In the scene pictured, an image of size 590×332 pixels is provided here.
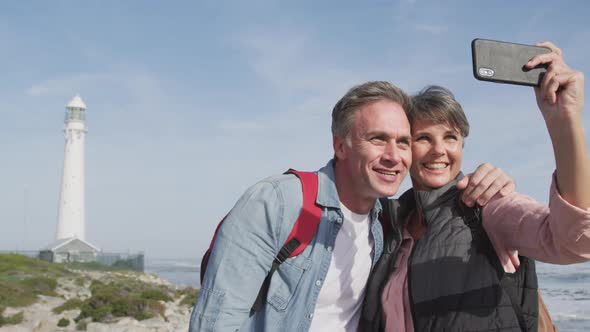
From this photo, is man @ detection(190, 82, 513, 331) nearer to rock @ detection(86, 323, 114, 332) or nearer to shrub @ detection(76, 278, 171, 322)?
rock @ detection(86, 323, 114, 332)

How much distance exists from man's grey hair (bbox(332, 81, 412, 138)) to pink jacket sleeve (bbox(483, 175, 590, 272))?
803mm

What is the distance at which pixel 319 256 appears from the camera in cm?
297

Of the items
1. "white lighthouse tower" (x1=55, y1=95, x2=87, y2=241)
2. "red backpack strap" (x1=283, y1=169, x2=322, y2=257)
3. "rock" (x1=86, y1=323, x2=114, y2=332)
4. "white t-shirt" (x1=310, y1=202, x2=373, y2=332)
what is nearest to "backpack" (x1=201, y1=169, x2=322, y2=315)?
"red backpack strap" (x1=283, y1=169, x2=322, y2=257)

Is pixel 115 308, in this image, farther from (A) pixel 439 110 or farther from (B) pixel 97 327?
(A) pixel 439 110

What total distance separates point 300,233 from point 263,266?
0.88ft

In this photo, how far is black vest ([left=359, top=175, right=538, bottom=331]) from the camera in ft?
8.44

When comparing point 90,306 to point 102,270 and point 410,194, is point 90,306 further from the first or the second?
point 102,270

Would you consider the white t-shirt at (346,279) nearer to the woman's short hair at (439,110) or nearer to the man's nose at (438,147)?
the man's nose at (438,147)

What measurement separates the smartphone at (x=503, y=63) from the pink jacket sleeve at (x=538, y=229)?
1.39 ft

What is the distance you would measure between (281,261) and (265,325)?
0.32m

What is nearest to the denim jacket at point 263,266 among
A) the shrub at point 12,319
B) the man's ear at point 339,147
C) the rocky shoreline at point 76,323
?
the man's ear at point 339,147

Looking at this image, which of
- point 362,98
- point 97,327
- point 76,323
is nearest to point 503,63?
point 362,98

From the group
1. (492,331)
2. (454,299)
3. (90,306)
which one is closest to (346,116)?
(454,299)

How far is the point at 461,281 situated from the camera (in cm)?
266
